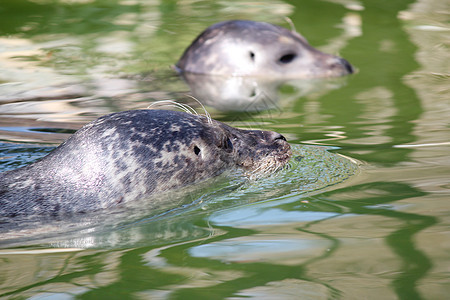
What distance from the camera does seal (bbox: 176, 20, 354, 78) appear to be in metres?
7.77

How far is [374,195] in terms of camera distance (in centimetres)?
363

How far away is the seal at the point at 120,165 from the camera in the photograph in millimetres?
3658

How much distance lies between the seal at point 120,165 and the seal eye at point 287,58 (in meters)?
3.65

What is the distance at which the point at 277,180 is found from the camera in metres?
4.11


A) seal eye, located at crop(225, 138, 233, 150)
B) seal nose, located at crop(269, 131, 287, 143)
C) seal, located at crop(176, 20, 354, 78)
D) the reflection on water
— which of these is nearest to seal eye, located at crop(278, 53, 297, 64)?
seal, located at crop(176, 20, 354, 78)

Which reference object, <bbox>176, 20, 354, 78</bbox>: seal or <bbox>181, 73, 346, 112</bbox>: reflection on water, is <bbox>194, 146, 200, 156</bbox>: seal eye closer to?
<bbox>181, 73, 346, 112</bbox>: reflection on water

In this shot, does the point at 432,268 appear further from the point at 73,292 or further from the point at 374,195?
the point at 73,292

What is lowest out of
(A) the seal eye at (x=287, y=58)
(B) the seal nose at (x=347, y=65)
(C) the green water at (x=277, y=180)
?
(C) the green water at (x=277, y=180)

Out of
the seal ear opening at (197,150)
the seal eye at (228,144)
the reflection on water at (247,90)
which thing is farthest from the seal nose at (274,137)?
the reflection on water at (247,90)

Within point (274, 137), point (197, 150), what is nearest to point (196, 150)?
point (197, 150)

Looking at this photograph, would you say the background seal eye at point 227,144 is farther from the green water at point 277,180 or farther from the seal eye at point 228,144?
the green water at point 277,180

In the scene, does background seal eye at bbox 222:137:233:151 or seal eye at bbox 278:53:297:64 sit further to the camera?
seal eye at bbox 278:53:297:64

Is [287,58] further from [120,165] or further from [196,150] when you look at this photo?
[120,165]

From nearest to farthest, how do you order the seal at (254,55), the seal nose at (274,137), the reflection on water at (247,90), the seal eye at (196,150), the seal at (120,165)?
the seal at (120,165) → the seal eye at (196,150) → the seal nose at (274,137) → the reflection on water at (247,90) → the seal at (254,55)
